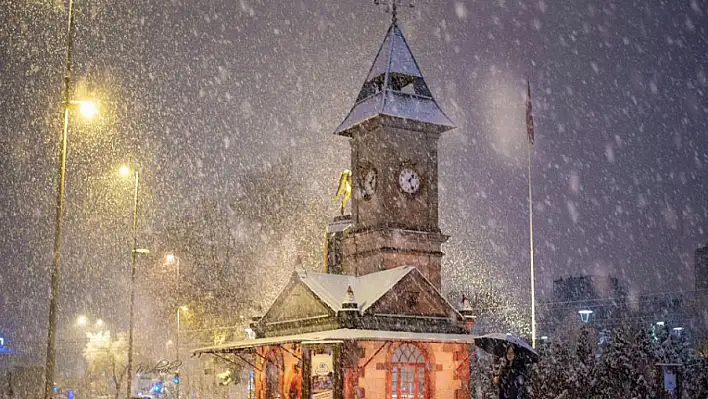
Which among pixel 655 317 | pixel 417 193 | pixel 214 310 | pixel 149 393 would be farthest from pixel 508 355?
pixel 655 317

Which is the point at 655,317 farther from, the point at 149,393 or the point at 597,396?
the point at 149,393

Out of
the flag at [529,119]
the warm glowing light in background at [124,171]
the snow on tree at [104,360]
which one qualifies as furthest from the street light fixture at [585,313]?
the snow on tree at [104,360]

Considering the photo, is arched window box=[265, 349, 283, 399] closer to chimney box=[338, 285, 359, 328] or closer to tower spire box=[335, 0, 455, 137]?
chimney box=[338, 285, 359, 328]

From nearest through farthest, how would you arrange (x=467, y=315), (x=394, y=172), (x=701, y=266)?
(x=467, y=315) → (x=394, y=172) → (x=701, y=266)

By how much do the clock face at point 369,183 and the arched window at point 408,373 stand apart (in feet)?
29.8

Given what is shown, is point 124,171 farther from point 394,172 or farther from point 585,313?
point 585,313

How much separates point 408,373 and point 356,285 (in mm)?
5063

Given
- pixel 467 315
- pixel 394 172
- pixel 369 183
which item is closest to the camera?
pixel 467 315

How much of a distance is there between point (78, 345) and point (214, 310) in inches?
1785

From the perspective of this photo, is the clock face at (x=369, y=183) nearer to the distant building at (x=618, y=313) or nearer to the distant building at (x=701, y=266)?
the distant building at (x=618, y=313)

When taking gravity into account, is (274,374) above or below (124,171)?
below

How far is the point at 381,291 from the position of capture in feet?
104

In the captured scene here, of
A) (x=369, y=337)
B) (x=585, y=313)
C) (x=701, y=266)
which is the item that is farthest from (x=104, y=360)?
(x=701, y=266)

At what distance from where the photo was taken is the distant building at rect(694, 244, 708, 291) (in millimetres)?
126125
